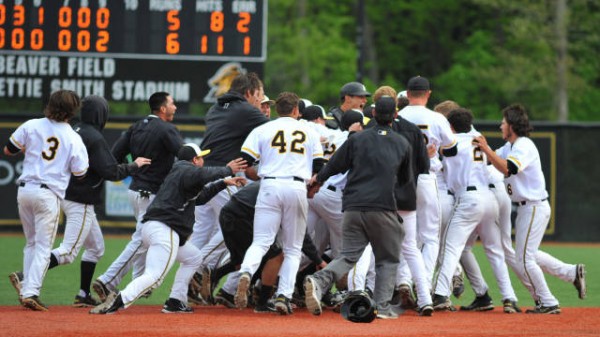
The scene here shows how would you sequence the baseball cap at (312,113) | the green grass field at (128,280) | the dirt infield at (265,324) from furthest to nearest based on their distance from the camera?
the green grass field at (128,280)
the baseball cap at (312,113)
the dirt infield at (265,324)

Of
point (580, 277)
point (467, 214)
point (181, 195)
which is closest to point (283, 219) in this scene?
point (181, 195)

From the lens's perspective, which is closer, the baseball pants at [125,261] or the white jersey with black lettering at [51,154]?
the white jersey with black lettering at [51,154]

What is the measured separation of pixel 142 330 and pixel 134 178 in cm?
281

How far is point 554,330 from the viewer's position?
Result: 29.2ft

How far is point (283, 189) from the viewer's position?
9750mm

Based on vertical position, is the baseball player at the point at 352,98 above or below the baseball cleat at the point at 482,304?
above

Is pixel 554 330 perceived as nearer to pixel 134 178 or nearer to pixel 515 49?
pixel 134 178

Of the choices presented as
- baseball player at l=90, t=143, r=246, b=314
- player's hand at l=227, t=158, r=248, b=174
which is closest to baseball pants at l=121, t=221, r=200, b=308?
baseball player at l=90, t=143, r=246, b=314

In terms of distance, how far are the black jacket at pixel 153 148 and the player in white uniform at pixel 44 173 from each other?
927 mm

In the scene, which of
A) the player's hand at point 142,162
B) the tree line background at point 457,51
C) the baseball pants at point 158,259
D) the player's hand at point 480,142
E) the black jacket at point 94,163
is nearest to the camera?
the baseball pants at point 158,259

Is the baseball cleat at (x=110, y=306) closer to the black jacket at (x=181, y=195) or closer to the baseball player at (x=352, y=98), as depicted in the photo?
the black jacket at (x=181, y=195)

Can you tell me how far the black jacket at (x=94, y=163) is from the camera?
1028 centimetres

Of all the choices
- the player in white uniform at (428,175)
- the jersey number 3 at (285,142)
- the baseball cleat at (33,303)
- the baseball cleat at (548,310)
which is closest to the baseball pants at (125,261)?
the baseball cleat at (33,303)

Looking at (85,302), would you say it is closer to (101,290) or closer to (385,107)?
(101,290)
